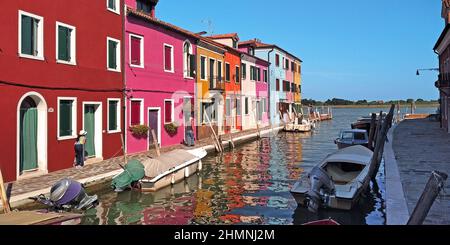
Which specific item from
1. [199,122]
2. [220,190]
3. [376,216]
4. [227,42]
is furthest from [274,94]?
[376,216]

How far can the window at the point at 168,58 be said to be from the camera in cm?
2080

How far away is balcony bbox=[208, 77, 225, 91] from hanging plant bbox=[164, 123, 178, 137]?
6111mm

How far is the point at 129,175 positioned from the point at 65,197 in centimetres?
265

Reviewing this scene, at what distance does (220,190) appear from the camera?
12.9m

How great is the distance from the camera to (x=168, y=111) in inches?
842

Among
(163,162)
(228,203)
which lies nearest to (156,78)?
(163,162)

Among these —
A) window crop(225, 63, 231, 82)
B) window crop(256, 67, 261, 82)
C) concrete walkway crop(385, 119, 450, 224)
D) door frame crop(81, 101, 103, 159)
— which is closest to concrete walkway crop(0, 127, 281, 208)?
door frame crop(81, 101, 103, 159)

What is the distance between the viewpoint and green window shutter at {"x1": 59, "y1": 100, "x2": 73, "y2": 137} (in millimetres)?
13539

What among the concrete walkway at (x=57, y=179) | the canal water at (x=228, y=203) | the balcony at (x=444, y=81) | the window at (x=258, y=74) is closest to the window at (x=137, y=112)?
the concrete walkway at (x=57, y=179)

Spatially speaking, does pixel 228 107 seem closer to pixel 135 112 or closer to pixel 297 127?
pixel 297 127

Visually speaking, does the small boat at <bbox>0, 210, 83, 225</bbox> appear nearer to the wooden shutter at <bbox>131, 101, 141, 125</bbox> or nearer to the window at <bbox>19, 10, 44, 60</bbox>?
the window at <bbox>19, 10, 44, 60</bbox>

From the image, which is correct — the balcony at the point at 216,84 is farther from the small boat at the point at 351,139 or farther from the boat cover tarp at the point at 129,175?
the boat cover tarp at the point at 129,175
